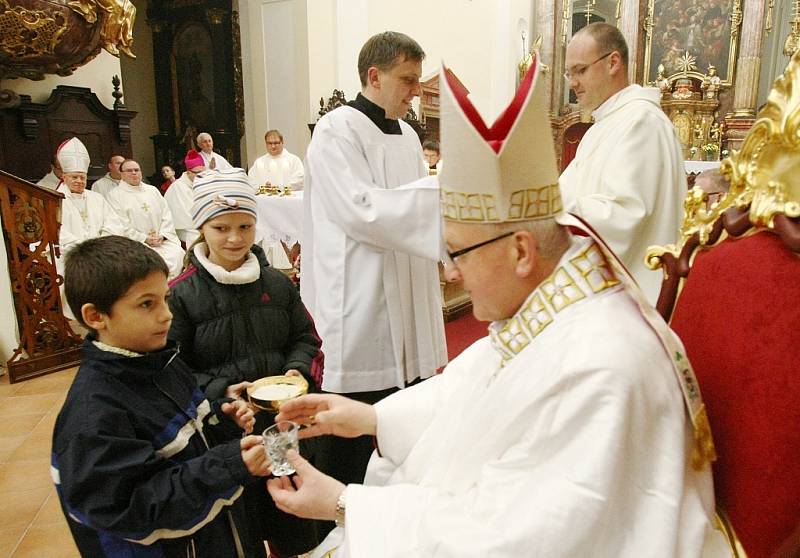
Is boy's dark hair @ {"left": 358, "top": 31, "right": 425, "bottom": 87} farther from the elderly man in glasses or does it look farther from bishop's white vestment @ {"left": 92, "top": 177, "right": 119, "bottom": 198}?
bishop's white vestment @ {"left": 92, "top": 177, "right": 119, "bottom": 198}

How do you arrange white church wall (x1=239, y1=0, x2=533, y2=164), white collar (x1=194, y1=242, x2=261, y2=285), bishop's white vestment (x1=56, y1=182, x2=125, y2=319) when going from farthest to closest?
white church wall (x1=239, y1=0, x2=533, y2=164)
bishop's white vestment (x1=56, y1=182, x2=125, y2=319)
white collar (x1=194, y1=242, x2=261, y2=285)

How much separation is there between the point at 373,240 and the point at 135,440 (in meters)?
1.28

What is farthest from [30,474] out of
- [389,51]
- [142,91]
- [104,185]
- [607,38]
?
[142,91]

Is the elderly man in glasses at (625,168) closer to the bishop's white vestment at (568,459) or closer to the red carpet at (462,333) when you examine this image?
the bishop's white vestment at (568,459)

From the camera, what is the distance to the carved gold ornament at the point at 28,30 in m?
5.56

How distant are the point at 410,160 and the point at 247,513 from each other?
1554 mm

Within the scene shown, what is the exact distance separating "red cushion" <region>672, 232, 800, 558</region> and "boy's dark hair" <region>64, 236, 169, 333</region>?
4.28 ft

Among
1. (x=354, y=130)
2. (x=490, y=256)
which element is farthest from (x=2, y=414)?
(x=490, y=256)

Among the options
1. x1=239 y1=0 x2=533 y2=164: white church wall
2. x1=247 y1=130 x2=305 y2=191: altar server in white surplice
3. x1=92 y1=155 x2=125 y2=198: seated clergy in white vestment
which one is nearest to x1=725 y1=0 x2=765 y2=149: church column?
x1=239 y1=0 x2=533 y2=164: white church wall

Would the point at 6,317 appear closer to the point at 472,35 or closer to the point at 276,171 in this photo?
the point at 276,171

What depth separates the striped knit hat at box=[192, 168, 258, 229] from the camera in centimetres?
197

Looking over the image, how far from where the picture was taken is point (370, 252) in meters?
2.49

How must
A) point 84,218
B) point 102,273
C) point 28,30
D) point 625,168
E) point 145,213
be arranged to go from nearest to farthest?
point 102,273 → point 625,168 → point 28,30 → point 84,218 → point 145,213

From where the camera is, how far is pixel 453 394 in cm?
149
